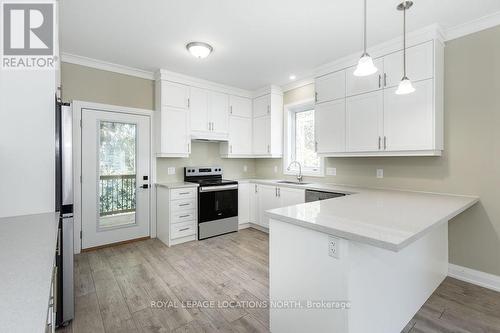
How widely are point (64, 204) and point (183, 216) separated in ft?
6.53

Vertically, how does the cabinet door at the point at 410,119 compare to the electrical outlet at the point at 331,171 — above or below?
above

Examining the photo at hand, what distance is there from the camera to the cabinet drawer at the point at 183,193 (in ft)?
11.9

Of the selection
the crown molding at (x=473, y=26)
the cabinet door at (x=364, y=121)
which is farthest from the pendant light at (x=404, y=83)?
the crown molding at (x=473, y=26)

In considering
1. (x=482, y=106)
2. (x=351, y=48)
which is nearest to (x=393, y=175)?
(x=482, y=106)

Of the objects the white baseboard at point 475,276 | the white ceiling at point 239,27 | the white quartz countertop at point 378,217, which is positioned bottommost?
the white baseboard at point 475,276

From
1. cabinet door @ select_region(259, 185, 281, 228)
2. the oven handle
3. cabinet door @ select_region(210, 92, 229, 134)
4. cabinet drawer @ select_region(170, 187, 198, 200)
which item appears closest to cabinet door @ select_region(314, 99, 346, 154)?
cabinet door @ select_region(259, 185, 281, 228)

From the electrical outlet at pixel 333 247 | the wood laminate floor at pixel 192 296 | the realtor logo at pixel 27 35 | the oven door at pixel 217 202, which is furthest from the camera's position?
the oven door at pixel 217 202

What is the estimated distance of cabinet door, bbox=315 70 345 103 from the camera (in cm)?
323

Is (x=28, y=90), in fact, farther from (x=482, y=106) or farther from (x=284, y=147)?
(x=482, y=106)

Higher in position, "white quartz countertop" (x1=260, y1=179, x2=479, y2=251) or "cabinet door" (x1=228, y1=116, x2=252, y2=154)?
"cabinet door" (x1=228, y1=116, x2=252, y2=154)

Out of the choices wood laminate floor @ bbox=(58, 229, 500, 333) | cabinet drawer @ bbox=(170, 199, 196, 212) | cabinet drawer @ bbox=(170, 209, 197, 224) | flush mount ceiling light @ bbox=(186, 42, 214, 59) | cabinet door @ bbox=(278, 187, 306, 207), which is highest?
flush mount ceiling light @ bbox=(186, 42, 214, 59)

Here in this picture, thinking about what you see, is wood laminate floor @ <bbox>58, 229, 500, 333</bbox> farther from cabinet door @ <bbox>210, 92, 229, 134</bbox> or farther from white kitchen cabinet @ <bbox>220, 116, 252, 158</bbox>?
cabinet door @ <bbox>210, 92, 229, 134</bbox>

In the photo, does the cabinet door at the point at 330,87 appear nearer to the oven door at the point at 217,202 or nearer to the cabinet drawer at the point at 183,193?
the oven door at the point at 217,202

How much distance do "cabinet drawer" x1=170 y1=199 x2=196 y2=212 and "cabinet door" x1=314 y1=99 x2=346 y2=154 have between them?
6.85ft
